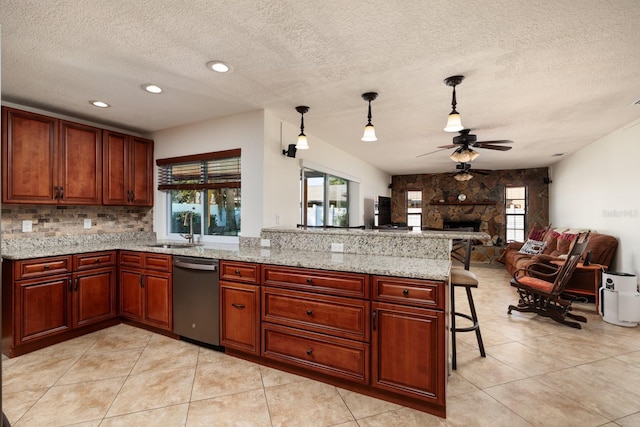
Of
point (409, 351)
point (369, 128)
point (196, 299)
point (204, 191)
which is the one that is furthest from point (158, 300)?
point (369, 128)

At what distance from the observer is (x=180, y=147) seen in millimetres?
4180

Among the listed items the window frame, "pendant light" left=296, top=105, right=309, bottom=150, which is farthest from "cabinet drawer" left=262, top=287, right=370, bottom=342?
the window frame

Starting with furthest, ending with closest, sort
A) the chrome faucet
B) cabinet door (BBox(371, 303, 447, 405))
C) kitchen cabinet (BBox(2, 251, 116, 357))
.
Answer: the chrome faucet, kitchen cabinet (BBox(2, 251, 116, 357)), cabinet door (BBox(371, 303, 447, 405))

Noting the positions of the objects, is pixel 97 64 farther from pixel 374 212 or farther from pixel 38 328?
pixel 374 212

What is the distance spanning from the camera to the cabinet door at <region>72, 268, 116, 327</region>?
10.8 feet

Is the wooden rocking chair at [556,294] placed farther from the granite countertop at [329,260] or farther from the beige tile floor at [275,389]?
the granite countertop at [329,260]

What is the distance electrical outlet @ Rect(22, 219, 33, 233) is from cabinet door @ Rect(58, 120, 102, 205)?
0.38 m

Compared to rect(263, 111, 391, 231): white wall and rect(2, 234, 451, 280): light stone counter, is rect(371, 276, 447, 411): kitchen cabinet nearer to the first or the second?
rect(2, 234, 451, 280): light stone counter

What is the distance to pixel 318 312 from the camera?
2494 millimetres

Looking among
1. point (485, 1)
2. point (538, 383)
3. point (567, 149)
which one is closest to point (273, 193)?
point (485, 1)

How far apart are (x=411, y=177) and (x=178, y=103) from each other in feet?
23.9

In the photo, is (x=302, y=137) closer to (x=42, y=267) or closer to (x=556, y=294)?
(x=42, y=267)

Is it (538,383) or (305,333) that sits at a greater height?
(305,333)

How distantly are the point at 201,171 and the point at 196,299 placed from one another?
5.52ft
